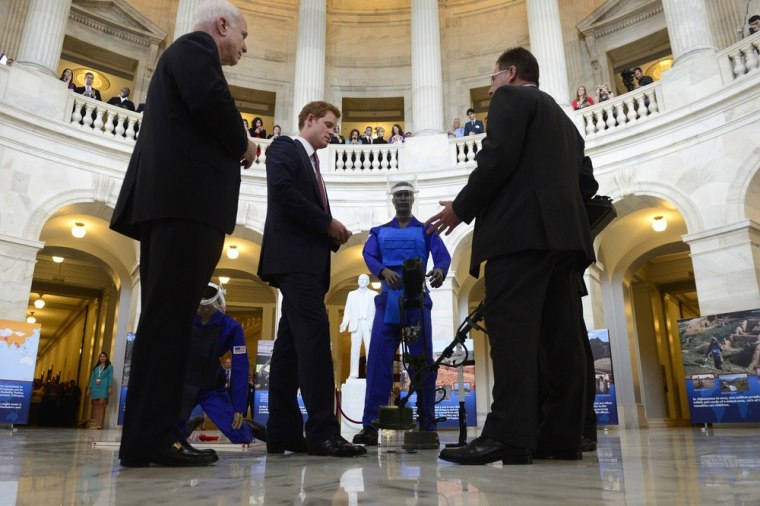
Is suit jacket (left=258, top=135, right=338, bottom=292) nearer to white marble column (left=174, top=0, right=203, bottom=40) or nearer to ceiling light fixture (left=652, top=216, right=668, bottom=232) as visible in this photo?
ceiling light fixture (left=652, top=216, right=668, bottom=232)

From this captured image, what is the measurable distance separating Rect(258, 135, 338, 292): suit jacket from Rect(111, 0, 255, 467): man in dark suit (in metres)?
0.64

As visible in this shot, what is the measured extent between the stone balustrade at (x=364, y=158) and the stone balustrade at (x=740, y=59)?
23.1ft

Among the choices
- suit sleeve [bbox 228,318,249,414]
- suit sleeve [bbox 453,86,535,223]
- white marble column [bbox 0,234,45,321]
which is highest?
white marble column [bbox 0,234,45,321]

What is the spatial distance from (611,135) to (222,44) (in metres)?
11.3

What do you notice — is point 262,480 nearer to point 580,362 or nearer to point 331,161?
point 580,362

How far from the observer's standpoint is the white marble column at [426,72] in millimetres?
15023

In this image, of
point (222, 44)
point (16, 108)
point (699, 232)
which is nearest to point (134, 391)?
point (222, 44)

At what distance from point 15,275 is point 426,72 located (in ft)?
34.5

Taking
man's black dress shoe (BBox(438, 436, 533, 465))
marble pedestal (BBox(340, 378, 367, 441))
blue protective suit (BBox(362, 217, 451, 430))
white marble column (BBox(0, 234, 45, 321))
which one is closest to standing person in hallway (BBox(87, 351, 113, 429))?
white marble column (BBox(0, 234, 45, 321))

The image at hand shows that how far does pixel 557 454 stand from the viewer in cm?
268

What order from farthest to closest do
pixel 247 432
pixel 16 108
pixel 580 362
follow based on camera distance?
pixel 16 108, pixel 247 432, pixel 580 362

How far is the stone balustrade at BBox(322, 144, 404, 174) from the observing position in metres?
14.6

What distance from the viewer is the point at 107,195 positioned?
12.6m

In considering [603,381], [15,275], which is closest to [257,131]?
[15,275]
